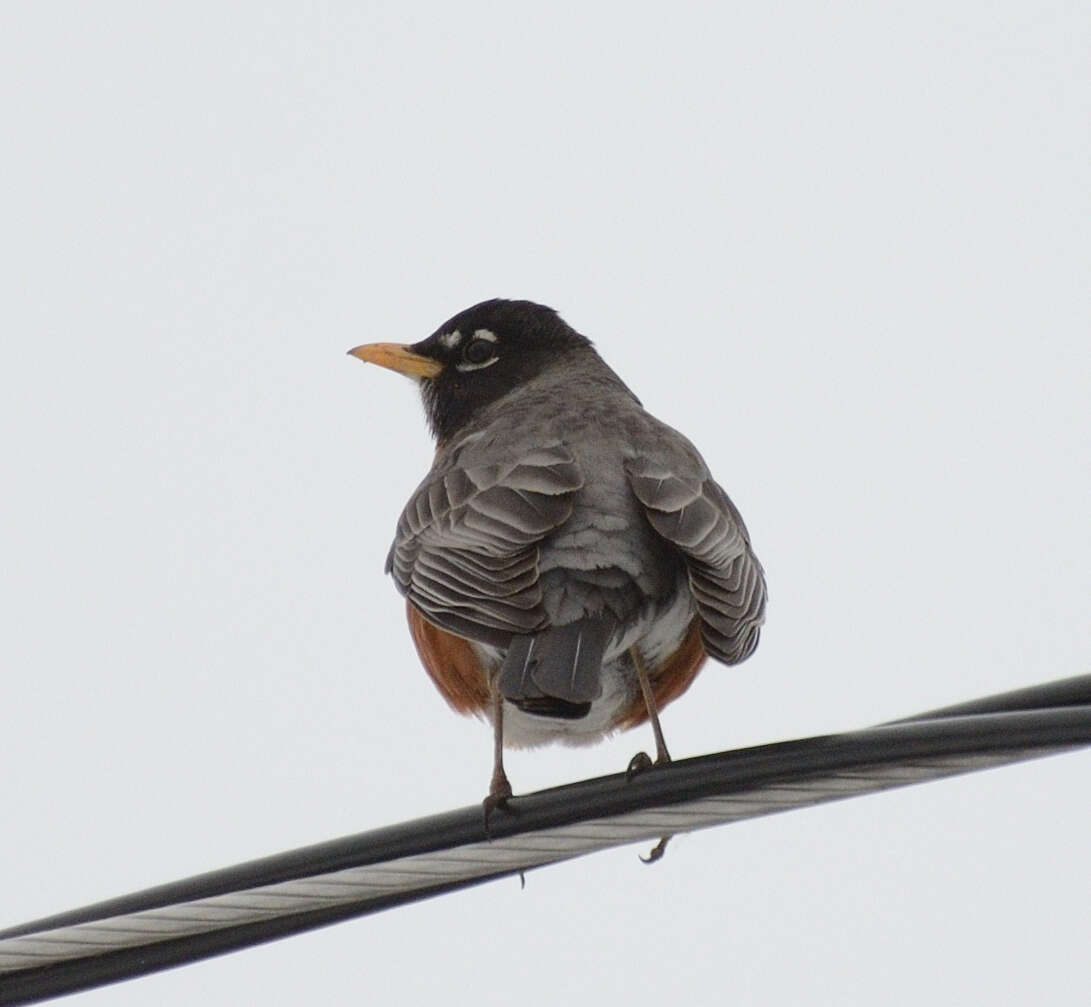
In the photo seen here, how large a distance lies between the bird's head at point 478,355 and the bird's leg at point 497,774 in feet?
7.87

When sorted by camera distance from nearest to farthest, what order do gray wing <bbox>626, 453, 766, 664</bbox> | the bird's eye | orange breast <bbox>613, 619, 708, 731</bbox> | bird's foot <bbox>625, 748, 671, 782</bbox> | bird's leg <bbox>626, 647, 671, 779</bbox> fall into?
1. bird's foot <bbox>625, 748, 671, 782</bbox>
2. gray wing <bbox>626, 453, 766, 664</bbox>
3. bird's leg <bbox>626, 647, 671, 779</bbox>
4. orange breast <bbox>613, 619, 708, 731</bbox>
5. the bird's eye

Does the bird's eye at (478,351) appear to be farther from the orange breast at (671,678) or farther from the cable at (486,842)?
the cable at (486,842)

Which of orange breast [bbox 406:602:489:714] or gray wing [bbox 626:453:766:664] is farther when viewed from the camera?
orange breast [bbox 406:602:489:714]

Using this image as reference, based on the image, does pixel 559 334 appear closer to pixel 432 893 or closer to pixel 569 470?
pixel 569 470

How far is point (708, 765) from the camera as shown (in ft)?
10.3

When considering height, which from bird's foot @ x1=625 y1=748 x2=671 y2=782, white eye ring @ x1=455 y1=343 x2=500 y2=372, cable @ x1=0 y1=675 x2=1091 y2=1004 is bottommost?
cable @ x1=0 y1=675 x2=1091 y2=1004

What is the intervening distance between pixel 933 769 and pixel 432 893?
2.96 ft

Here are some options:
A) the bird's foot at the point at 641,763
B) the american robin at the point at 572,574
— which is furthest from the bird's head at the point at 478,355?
the bird's foot at the point at 641,763

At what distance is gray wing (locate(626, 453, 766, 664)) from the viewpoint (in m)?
4.32

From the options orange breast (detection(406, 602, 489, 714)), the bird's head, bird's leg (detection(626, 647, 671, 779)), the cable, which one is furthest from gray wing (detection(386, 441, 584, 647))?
the bird's head

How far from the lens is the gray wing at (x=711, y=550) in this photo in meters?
4.32

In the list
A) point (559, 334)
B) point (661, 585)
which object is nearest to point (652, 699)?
point (661, 585)

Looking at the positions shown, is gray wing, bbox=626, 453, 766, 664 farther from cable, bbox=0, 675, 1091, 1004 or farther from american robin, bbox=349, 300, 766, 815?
cable, bbox=0, 675, 1091, 1004

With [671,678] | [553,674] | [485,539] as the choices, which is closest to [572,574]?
[485,539]
